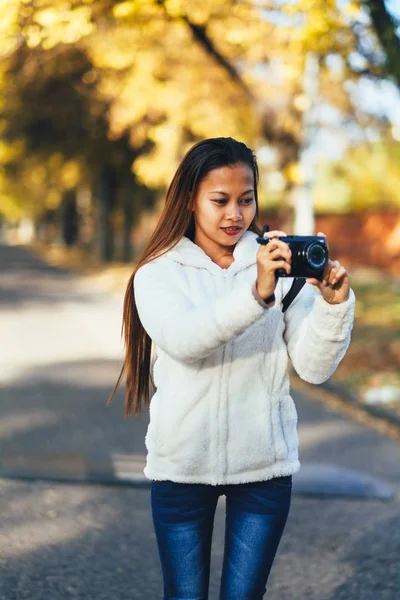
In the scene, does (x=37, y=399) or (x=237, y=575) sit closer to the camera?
(x=237, y=575)

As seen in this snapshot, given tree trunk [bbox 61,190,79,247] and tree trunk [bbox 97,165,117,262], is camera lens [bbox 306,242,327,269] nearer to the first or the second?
tree trunk [bbox 97,165,117,262]

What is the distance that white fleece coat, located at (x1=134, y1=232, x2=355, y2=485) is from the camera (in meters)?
2.41

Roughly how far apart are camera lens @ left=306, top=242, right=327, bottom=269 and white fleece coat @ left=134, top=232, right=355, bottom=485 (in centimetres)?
18

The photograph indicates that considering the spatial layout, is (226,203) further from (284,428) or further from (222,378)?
(284,428)

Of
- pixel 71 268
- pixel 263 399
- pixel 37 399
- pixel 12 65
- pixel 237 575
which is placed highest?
pixel 12 65

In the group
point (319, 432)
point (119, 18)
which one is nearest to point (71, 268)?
point (119, 18)

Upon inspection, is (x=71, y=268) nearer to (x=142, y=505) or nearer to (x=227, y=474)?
(x=142, y=505)

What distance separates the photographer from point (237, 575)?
2.52m

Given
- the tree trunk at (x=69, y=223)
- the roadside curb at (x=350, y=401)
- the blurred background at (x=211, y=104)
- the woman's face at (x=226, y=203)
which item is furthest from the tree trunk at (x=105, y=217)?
the woman's face at (x=226, y=203)

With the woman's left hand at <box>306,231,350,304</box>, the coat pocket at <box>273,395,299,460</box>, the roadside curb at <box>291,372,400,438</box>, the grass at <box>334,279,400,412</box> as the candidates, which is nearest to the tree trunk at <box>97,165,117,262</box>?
the grass at <box>334,279,400,412</box>

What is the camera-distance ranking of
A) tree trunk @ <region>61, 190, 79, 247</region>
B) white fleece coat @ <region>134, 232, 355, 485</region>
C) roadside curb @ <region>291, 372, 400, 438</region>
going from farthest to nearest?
tree trunk @ <region>61, 190, 79, 247</region>, roadside curb @ <region>291, 372, 400, 438</region>, white fleece coat @ <region>134, 232, 355, 485</region>

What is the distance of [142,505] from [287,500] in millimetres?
3102

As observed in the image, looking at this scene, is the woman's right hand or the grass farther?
the grass

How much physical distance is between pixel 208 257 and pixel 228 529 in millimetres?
758
